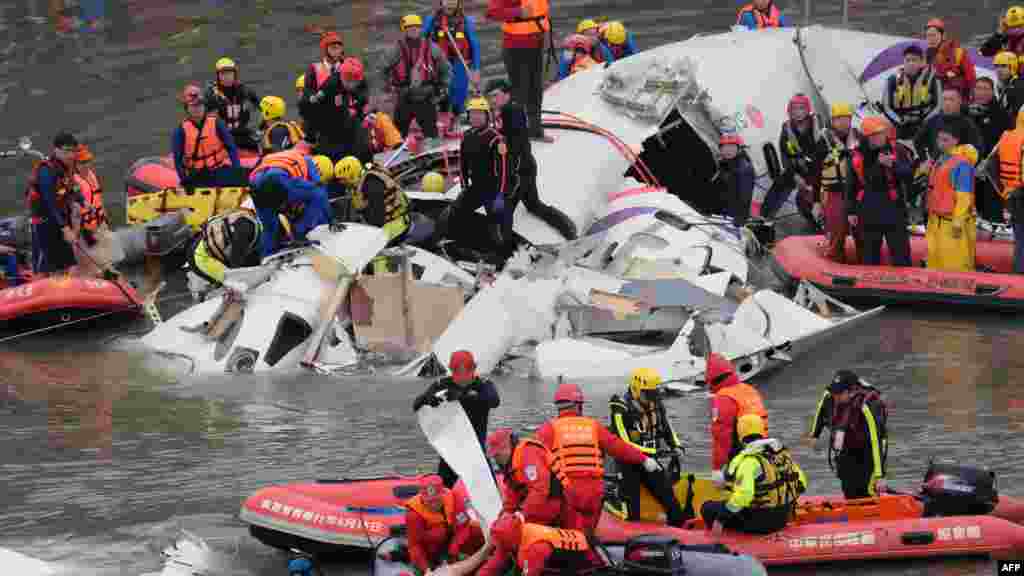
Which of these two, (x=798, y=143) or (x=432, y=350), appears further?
(x=798, y=143)

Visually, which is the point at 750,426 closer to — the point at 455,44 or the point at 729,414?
the point at 729,414

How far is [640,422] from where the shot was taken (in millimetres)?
11641

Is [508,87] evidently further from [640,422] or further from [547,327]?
[640,422]

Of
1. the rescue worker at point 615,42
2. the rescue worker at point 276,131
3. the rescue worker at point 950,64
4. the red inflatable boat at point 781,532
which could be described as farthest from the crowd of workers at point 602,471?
the rescue worker at point 615,42

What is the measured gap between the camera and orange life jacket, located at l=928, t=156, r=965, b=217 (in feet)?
53.9

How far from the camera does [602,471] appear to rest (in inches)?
426

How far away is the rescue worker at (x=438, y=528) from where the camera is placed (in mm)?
10695

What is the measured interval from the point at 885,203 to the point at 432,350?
424cm

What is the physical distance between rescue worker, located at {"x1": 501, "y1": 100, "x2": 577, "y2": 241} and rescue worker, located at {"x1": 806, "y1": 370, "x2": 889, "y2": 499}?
5.64 m

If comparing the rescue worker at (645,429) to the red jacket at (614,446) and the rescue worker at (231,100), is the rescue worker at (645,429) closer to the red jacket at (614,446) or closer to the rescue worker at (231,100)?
the red jacket at (614,446)

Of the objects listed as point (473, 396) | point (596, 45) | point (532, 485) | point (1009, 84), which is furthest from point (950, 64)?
point (532, 485)

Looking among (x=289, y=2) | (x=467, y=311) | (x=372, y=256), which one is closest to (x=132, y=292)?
(x=372, y=256)

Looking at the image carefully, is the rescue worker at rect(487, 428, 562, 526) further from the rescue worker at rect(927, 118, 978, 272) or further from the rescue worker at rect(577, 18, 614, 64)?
the rescue worker at rect(577, 18, 614, 64)

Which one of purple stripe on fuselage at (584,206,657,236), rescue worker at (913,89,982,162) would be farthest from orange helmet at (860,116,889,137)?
purple stripe on fuselage at (584,206,657,236)
